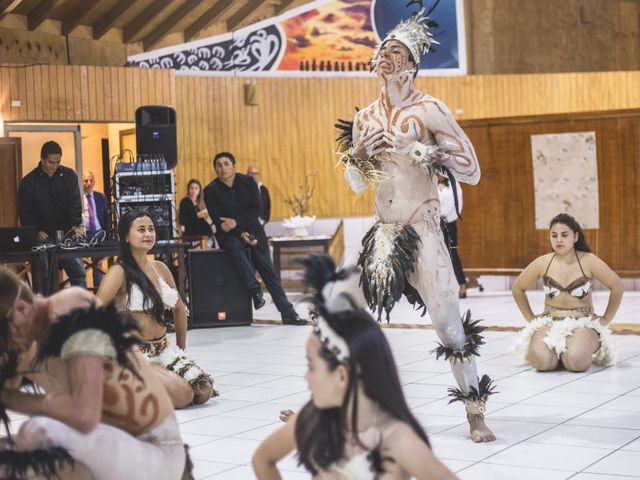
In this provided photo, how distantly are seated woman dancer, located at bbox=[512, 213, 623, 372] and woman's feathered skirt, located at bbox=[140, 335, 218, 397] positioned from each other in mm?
2139

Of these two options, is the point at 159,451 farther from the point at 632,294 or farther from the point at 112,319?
the point at 632,294

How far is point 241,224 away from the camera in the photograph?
32.2 feet

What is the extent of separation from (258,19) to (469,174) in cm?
1160


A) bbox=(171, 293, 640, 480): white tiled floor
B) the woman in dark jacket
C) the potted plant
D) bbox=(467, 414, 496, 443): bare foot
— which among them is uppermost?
the potted plant

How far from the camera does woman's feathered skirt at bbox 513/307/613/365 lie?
656 centimetres

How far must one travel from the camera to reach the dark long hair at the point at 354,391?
2.24 meters

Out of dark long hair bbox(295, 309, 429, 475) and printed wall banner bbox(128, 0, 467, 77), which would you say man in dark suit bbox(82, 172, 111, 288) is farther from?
dark long hair bbox(295, 309, 429, 475)

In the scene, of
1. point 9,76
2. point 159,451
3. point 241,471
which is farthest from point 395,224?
point 9,76

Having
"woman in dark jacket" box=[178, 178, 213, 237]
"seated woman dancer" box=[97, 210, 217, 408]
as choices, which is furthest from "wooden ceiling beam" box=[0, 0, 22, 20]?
"seated woman dancer" box=[97, 210, 217, 408]

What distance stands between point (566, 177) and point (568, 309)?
5487 millimetres

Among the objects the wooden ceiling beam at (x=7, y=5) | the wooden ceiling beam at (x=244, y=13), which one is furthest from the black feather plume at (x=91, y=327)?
→ the wooden ceiling beam at (x=244, y=13)

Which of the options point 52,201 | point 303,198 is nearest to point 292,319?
point 52,201

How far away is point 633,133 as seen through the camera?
457 inches

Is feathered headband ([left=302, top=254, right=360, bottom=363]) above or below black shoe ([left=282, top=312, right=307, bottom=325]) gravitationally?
above
